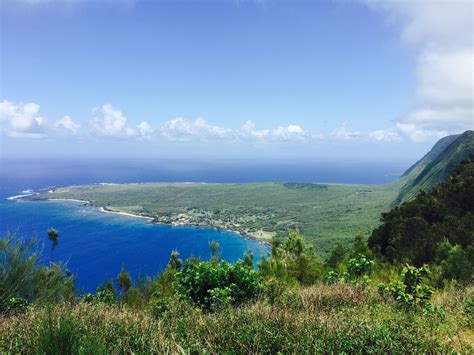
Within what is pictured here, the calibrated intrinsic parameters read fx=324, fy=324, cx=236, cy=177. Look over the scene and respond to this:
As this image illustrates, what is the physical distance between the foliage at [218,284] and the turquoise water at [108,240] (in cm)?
5912

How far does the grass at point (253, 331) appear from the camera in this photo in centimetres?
572

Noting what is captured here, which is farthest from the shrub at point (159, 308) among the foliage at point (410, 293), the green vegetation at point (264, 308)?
the foliage at point (410, 293)

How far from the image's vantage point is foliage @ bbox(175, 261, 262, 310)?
10.5 m

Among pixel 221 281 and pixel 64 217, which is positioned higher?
pixel 221 281

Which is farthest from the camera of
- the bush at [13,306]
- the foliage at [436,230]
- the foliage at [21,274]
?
the foliage at [436,230]

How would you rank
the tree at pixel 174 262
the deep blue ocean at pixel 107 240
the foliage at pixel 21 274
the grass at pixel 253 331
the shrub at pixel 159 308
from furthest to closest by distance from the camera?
the deep blue ocean at pixel 107 240 < the tree at pixel 174 262 < the foliage at pixel 21 274 < the shrub at pixel 159 308 < the grass at pixel 253 331

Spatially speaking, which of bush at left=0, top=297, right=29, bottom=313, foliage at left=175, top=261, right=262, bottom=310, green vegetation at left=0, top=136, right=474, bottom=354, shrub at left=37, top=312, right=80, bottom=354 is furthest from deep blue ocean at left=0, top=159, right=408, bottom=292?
shrub at left=37, top=312, right=80, bottom=354

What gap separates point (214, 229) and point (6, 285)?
111 meters

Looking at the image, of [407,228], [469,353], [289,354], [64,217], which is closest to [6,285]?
[289,354]

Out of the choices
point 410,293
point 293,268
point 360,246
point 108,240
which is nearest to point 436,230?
point 360,246

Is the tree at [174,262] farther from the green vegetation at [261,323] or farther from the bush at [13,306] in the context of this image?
the bush at [13,306]

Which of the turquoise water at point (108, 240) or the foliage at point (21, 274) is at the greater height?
the foliage at point (21, 274)

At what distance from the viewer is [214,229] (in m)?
121

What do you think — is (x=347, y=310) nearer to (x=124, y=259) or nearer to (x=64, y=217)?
(x=124, y=259)
